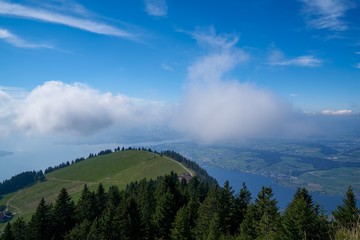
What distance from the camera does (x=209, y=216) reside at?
50.2 metres

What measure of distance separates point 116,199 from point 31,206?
435 ft

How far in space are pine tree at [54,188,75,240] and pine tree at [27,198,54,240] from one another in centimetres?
207

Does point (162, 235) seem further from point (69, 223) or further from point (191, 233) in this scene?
point (69, 223)

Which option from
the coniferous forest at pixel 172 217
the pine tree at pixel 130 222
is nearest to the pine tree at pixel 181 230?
the coniferous forest at pixel 172 217

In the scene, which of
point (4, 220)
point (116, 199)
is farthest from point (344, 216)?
point (4, 220)

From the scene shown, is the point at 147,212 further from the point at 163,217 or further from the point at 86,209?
the point at 86,209

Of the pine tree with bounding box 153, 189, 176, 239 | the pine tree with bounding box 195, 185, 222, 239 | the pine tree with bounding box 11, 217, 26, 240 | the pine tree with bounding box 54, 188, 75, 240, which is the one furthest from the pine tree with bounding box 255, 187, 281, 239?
the pine tree with bounding box 11, 217, 26, 240

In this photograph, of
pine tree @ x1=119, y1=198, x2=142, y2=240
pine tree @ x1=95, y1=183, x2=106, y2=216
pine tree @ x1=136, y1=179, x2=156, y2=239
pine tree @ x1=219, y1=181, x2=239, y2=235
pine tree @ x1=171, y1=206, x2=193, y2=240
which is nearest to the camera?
pine tree @ x1=171, y1=206, x2=193, y2=240

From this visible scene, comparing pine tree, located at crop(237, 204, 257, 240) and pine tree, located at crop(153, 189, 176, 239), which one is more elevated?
pine tree, located at crop(237, 204, 257, 240)

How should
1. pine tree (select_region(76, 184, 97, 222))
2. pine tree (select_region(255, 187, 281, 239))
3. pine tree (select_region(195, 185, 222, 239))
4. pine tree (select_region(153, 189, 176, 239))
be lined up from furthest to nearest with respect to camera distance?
pine tree (select_region(76, 184, 97, 222))
pine tree (select_region(153, 189, 176, 239))
pine tree (select_region(195, 185, 222, 239))
pine tree (select_region(255, 187, 281, 239))

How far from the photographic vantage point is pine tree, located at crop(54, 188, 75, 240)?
217 ft

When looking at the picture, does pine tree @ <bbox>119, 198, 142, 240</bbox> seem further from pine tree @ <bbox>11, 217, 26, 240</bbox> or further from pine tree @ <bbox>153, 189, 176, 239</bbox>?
pine tree @ <bbox>11, 217, 26, 240</bbox>

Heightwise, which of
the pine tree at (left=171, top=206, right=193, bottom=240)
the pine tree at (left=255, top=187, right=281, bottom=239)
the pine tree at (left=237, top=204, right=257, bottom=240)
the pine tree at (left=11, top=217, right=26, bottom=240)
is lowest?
the pine tree at (left=11, top=217, right=26, bottom=240)

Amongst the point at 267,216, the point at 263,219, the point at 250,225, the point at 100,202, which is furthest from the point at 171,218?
the point at 267,216
